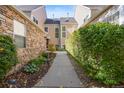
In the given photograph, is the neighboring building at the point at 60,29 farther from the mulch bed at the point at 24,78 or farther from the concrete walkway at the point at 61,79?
the mulch bed at the point at 24,78

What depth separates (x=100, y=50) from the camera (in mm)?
5867

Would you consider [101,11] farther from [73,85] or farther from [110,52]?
[73,85]

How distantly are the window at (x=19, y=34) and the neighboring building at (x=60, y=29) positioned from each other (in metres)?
0.93

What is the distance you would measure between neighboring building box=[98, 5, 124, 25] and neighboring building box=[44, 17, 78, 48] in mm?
1254

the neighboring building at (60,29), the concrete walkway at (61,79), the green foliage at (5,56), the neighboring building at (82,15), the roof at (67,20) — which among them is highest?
the neighboring building at (82,15)

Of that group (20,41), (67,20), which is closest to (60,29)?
(67,20)

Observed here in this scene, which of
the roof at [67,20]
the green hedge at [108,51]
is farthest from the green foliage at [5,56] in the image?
the roof at [67,20]

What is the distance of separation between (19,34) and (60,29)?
4.99 ft

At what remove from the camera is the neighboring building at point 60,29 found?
8242 millimetres

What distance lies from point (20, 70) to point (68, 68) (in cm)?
163

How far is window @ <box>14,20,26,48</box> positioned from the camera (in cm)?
757

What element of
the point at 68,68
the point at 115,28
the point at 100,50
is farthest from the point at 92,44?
the point at 68,68

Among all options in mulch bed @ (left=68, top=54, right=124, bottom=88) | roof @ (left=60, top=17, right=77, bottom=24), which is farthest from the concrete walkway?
roof @ (left=60, top=17, right=77, bottom=24)
